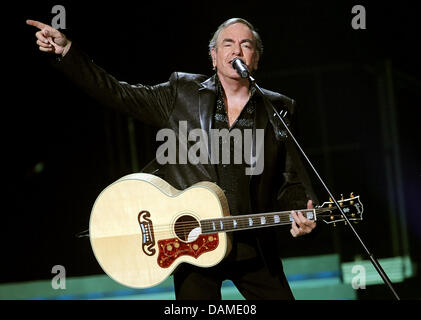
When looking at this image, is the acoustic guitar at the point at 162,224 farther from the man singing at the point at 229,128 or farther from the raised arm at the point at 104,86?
the raised arm at the point at 104,86

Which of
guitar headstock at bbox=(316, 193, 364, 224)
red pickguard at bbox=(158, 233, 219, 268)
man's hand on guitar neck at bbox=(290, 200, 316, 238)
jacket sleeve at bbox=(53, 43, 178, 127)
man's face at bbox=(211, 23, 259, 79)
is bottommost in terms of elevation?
Answer: red pickguard at bbox=(158, 233, 219, 268)

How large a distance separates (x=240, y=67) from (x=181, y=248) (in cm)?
89

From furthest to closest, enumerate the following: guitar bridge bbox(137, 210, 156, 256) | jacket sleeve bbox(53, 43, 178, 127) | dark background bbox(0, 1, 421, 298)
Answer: dark background bbox(0, 1, 421, 298)
jacket sleeve bbox(53, 43, 178, 127)
guitar bridge bbox(137, 210, 156, 256)

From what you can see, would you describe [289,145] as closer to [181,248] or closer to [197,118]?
[197,118]

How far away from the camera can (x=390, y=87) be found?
5.68 meters

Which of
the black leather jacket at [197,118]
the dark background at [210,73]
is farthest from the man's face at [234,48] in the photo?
the dark background at [210,73]

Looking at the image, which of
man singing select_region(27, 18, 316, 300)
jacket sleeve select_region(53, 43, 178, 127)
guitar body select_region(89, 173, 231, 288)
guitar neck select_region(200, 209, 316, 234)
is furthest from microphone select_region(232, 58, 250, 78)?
guitar neck select_region(200, 209, 316, 234)

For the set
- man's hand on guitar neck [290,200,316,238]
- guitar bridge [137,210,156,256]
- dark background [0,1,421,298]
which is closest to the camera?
man's hand on guitar neck [290,200,316,238]

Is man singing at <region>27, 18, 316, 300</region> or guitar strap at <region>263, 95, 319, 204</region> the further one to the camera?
guitar strap at <region>263, 95, 319, 204</region>

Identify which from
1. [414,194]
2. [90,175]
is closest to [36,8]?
[90,175]

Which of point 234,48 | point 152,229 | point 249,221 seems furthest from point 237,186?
point 234,48

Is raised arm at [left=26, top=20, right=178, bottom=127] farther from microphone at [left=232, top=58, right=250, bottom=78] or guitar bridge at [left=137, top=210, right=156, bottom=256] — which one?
guitar bridge at [left=137, top=210, right=156, bottom=256]

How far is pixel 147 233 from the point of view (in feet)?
9.80

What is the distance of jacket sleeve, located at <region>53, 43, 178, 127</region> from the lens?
3.09 metres
